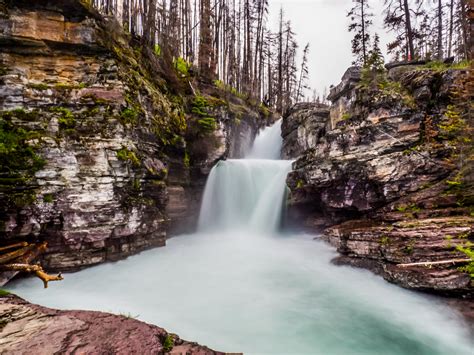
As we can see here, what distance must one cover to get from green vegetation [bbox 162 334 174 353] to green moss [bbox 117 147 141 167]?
5364 millimetres

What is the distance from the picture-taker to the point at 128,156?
707 centimetres

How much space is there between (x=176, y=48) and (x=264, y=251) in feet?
42.4

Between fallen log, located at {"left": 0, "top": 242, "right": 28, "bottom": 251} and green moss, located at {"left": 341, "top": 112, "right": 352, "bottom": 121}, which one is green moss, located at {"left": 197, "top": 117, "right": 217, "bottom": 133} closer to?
green moss, located at {"left": 341, "top": 112, "right": 352, "bottom": 121}

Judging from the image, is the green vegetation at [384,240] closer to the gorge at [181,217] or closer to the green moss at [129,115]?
the gorge at [181,217]

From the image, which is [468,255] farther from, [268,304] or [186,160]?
[186,160]

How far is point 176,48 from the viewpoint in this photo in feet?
46.5

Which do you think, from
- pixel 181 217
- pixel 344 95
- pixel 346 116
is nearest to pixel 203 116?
pixel 181 217

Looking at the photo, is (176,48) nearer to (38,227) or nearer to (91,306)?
(38,227)

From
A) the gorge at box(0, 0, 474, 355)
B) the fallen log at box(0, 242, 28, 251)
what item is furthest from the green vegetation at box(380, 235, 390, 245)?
the fallen log at box(0, 242, 28, 251)

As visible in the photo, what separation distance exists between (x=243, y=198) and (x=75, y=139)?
25.6 ft

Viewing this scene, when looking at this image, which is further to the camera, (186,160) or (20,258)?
(186,160)

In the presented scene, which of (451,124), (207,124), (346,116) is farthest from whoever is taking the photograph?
(207,124)

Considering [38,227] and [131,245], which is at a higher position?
[38,227]

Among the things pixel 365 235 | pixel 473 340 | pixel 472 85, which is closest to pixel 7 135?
pixel 365 235
